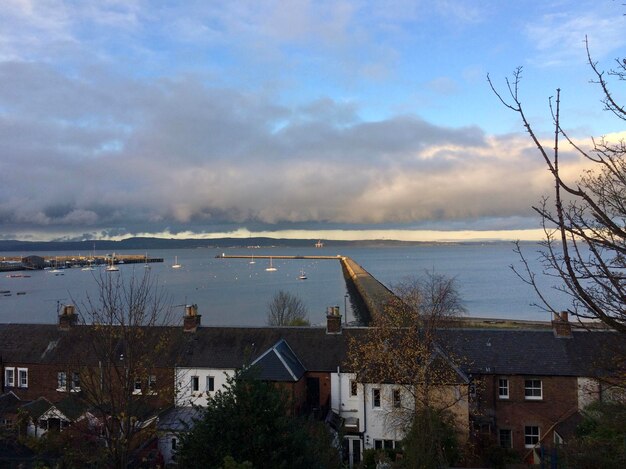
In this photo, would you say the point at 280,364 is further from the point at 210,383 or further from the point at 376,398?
the point at 376,398

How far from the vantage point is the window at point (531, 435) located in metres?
27.0

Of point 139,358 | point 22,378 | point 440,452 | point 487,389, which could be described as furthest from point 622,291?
point 22,378

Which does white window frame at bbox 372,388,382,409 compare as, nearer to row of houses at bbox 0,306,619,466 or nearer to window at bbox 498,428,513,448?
row of houses at bbox 0,306,619,466

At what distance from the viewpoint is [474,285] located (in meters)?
128

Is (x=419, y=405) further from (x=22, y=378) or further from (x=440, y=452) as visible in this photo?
(x=22, y=378)

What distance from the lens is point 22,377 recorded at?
3077 centimetres

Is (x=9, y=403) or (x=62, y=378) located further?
(x=9, y=403)

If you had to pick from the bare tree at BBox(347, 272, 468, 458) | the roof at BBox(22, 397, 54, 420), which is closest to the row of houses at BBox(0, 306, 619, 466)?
the roof at BBox(22, 397, 54, 420)

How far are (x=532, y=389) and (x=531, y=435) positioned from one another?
2.35m

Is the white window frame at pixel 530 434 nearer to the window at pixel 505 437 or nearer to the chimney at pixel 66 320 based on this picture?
the window at pixel 505 437

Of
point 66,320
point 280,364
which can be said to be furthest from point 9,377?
point 280,364

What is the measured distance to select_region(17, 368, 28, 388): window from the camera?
100ft

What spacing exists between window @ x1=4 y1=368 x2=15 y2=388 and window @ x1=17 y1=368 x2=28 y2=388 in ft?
1.20

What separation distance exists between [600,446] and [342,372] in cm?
1323
